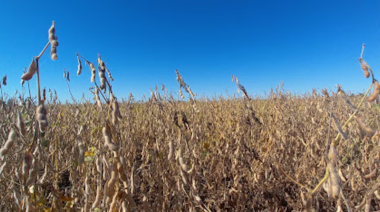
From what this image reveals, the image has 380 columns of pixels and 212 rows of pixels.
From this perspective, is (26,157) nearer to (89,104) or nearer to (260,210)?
(260,210)

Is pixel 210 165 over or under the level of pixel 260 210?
over

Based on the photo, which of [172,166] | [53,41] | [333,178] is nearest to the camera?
[333,178]

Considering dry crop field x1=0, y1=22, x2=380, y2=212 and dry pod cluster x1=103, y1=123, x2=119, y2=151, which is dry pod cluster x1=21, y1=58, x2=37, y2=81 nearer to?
dry crop field x1=0, y1=22, x2=380, y2=212

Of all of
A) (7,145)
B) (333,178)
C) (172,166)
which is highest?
(7,145)

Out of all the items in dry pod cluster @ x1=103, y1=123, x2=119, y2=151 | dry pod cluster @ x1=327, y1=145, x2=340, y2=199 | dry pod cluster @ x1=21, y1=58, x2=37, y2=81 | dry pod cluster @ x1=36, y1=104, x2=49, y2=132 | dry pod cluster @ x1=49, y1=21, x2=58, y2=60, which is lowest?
dry pod cluster @ x1=327, y1=145, x2=340, y2=199

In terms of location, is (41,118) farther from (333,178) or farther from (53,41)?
(333,178)

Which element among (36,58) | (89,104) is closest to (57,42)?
(36,58)

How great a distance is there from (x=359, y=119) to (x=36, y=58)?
1.00 metres

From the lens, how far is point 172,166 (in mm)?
1524

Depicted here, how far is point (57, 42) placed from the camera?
741 mm

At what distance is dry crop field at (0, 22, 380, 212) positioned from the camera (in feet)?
2.56

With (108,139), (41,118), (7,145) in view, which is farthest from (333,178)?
(7,145)

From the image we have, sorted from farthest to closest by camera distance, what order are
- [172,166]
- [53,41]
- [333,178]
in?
[172,166], [53,41], [333,178]

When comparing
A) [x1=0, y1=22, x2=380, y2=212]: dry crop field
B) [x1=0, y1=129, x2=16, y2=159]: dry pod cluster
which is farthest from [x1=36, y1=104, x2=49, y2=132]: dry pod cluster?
[x1=0, y1=129, x2=16, y2=159]: dry pod cluster
